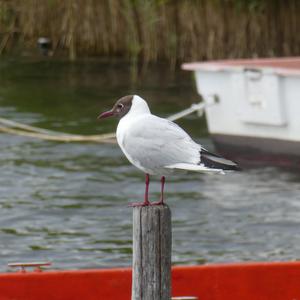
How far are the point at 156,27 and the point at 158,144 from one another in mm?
16817

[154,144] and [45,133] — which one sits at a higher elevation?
[154,144]

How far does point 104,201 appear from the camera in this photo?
51.0 feet

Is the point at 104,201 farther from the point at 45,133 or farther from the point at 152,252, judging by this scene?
the point at 152,252

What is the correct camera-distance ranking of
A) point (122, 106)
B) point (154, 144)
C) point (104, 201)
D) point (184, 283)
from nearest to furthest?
point (154, 144)
point (122, 106)
point (184, 283)
point (104, 201)

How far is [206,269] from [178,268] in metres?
0.18

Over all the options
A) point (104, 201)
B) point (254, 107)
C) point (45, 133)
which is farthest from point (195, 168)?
point (45, 133)


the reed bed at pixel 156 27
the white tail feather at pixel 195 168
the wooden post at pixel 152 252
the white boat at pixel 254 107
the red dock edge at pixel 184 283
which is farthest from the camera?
the reed bed at pixel 156 27

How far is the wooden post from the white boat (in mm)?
8546

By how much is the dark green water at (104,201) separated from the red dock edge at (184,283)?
11.2 feet

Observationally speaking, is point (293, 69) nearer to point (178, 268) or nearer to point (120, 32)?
point (178, 268)

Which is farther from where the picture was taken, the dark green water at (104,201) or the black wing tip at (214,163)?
the dark green water at (104,201)

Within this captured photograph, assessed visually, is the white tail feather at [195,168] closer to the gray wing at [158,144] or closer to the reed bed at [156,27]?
the gray wing at [158,144]

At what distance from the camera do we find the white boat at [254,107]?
53.8 feet

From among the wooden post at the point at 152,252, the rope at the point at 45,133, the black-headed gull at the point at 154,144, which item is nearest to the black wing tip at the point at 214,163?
the black-headed gull at the point at 154,144
